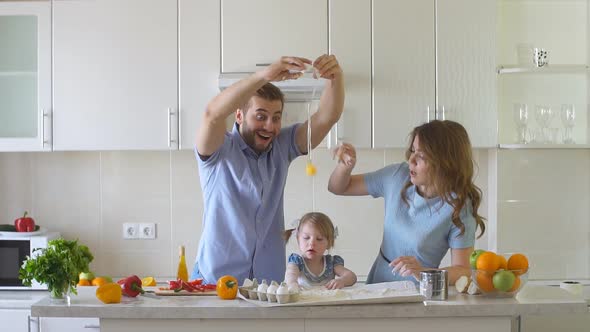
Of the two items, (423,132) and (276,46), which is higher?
(276,46)

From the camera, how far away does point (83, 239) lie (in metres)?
4.07

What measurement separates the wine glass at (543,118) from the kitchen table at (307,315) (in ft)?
5.76

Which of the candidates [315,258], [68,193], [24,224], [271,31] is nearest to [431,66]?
[271,31]

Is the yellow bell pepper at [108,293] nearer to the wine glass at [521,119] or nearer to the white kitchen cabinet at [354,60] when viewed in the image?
the white kitchen cabinet at [354,60]

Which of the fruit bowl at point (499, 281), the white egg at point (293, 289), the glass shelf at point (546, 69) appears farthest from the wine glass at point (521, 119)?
the white egg at point (293, 289)

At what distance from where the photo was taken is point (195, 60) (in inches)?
144

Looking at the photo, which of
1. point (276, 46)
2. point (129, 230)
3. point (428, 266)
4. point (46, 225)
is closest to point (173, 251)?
point (129, 230)

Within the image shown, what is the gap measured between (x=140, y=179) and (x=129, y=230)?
26 cm

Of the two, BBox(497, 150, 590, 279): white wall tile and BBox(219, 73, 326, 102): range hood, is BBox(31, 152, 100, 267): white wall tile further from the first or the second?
BBox(497, 150, 590, 279): white wall tile

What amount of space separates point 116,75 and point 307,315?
1987 millimetres

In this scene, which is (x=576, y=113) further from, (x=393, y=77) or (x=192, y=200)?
(x=192, y=200)

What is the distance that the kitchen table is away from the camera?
2.08 m

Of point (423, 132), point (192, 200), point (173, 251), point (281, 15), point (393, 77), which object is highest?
point (281, 15)

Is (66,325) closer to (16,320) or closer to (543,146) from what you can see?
(16,320)
